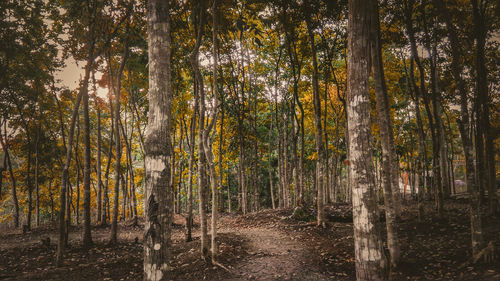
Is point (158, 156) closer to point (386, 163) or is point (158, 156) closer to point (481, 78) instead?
point (386, 163)

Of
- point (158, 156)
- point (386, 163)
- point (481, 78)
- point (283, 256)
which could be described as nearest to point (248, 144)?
point (283, 256)

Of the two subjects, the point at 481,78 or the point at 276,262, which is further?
the point at 481,78

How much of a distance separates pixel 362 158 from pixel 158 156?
9.63 feet

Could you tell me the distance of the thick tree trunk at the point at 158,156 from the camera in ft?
11.3

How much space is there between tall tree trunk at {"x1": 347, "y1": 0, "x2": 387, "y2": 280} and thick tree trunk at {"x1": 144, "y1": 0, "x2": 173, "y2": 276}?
269cm

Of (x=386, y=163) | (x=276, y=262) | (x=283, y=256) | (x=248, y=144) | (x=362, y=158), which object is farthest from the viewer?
(x=248, y=144)

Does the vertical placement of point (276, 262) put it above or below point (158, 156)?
below

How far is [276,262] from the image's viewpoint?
23.4ft

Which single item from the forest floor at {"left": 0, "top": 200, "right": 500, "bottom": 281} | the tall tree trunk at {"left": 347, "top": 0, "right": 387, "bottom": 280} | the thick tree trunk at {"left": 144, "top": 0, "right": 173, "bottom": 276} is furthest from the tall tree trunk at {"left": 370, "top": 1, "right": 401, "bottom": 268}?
the thick tree trunk at {"left": 144, "top": 0, "right": 173, "bottom": 276}

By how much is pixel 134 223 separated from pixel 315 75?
14.3 meters

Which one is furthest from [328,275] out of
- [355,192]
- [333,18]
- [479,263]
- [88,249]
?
[333,18]

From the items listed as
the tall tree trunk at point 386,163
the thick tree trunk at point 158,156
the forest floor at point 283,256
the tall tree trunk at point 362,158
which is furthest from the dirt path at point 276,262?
the thick tree trunk at point 158,156

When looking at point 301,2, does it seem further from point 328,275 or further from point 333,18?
point 328,275

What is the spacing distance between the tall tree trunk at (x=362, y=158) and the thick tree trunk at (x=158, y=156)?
8.83ft
